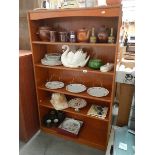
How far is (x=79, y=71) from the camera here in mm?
1866

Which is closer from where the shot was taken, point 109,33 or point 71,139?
point 109,33

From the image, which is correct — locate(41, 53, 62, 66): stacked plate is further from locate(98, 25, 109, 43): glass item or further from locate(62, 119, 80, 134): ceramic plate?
locate(62, 119, 80, 134): ceramic plate

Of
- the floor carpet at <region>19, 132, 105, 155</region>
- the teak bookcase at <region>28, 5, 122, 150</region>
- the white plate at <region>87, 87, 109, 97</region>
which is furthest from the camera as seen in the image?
the floor carpet at <region>19, 132, 105, 155</region>

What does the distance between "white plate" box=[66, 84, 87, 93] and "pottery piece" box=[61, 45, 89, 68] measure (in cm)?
31

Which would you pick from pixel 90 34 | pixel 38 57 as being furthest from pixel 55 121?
pixel 90 34

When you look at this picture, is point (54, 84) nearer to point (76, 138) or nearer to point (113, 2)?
point (76, 138)

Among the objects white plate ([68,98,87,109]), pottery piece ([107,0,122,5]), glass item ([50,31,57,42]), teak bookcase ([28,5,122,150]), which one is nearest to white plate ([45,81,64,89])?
teak bookcase ([28,5,122,150])

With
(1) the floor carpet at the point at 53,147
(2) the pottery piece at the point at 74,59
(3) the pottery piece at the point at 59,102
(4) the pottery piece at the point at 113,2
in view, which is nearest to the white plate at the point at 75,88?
(3) the pottery piece at the point at 59,102

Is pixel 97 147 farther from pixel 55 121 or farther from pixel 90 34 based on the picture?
pixel 90 34

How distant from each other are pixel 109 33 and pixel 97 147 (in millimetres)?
1353

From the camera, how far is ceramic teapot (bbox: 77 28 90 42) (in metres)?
1.46

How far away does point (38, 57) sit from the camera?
5.95 ft
